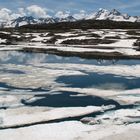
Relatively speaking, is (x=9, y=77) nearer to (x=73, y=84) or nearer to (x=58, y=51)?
(x=73, y=84)

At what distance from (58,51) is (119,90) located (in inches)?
1066

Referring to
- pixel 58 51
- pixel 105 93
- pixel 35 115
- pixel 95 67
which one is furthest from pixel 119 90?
pixel 58 51

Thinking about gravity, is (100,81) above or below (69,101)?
above

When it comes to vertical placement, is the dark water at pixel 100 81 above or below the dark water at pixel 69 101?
above

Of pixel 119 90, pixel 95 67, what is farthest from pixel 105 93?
pixel 95 67

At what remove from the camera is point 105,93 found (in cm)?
2102

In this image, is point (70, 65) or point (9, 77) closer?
point (9, 77)

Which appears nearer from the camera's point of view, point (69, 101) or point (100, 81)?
point (69, 101)

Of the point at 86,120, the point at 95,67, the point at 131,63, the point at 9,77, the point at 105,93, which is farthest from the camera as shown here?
the point at 131,63

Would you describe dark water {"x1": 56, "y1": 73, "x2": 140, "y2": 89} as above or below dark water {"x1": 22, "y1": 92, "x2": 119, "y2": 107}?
above

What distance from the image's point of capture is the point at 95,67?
3288 cm

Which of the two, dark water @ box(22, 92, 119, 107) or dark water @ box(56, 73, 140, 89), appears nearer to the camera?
dark water @ box(22, 92, 119, 107)

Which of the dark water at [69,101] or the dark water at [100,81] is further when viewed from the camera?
the dark water at [100,81]

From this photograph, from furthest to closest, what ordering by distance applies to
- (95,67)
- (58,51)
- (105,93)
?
(58,51) < (95,67) < (105,93)
